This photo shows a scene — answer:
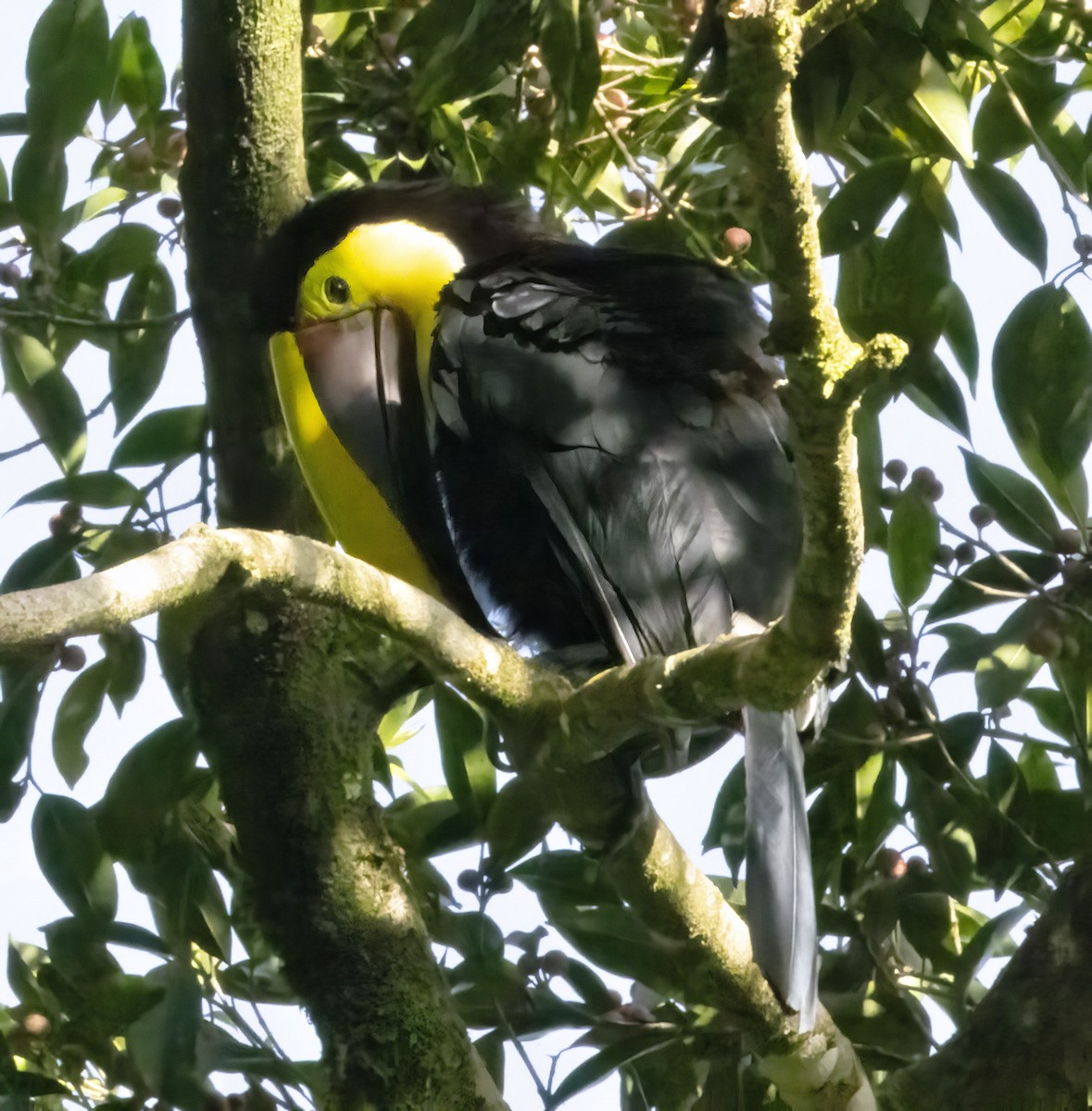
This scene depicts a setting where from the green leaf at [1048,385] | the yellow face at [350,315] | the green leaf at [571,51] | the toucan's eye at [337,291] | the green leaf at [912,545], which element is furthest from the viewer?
the toucan's eye at [337,291]

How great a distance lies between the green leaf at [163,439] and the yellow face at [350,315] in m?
0.10

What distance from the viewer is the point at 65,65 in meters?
→ 1.33

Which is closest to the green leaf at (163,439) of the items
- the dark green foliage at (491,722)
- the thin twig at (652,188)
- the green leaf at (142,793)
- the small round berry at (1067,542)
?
the dark green foliage at (491,722)

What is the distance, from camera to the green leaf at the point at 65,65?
1.33 metres

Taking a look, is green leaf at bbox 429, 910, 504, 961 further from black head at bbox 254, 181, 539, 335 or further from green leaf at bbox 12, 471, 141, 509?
black head at bbox 254, 181, 539, 335

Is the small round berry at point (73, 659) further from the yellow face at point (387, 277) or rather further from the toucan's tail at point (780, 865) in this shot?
the toucan's tail at point (780, 865)

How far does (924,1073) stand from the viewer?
49.6 inches

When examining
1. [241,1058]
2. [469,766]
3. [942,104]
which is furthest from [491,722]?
[942,104]

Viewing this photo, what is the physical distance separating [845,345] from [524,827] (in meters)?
0.77

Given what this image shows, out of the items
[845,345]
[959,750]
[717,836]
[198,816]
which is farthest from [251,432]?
[845,345]

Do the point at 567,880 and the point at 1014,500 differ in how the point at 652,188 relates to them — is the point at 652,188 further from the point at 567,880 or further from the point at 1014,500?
the point at 567,880

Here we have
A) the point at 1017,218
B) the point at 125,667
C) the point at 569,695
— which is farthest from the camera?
the point at 125,667

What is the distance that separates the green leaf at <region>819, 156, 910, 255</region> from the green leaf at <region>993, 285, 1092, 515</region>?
0.16 m

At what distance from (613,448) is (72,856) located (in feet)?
2.21
